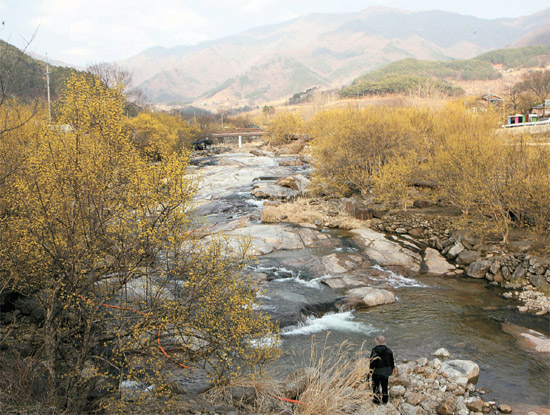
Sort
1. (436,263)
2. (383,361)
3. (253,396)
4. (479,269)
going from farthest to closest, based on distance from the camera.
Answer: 1. (436,263)
2. (479,269)
3. (383,361)
4. (253,396)

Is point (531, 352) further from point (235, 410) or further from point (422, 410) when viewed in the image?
point (235, 410)

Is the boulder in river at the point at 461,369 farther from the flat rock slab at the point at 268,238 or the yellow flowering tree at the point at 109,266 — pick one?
the flat rock slab at the point at 268,238

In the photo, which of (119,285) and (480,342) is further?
(480,342)

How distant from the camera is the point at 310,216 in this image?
28031mm

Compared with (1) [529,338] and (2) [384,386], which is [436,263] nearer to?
(1) [529,338]

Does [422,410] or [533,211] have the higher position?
[533,211]

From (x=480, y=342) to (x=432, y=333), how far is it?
1471mm

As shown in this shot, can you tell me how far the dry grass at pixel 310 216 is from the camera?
87.6ft

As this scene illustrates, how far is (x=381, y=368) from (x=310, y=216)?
1841 cm

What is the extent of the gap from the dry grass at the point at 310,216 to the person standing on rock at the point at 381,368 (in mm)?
16201

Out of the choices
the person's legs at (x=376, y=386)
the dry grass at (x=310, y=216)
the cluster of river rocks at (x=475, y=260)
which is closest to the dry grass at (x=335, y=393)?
the person's legs at (x=376, y=386)

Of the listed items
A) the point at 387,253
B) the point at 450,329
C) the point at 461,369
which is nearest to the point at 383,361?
the point at 461,369

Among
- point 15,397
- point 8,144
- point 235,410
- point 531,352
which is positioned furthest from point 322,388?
point 8,144

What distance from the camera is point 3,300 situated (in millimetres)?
12562
